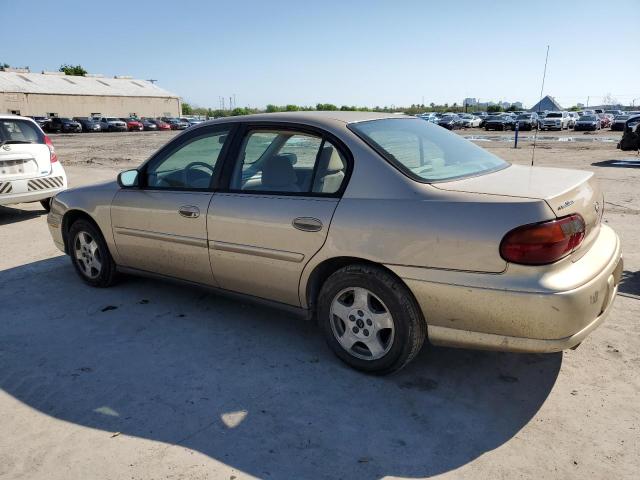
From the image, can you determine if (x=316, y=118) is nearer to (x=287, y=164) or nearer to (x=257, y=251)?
(x=287, y=164)

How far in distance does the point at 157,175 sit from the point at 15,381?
1.86 meters

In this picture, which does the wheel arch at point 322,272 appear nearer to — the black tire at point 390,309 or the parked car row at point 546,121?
the black tire at point 390,309

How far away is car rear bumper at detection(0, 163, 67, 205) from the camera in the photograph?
7.69m

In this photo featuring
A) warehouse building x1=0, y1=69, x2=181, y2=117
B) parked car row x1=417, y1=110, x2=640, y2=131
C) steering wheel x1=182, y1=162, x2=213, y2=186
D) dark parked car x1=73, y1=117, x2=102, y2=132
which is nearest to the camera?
steering wheel x1=182, y1=162, x2=213, y2=186

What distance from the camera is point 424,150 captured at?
349 cm

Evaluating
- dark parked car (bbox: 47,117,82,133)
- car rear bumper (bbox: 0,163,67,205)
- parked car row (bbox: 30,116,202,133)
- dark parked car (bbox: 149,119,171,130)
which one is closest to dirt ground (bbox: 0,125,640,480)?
car rear bumper (bbox: 0,163,67,205)

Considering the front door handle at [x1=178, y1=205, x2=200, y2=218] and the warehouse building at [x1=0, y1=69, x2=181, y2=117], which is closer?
the front door handle at [x1=178, y1=205, x2=200, y2=218]

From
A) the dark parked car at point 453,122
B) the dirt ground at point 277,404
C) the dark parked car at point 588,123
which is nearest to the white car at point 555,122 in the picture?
the dark parked car at point 588,123

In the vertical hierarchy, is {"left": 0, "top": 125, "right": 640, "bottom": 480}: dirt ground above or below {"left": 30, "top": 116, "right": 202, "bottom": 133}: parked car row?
above

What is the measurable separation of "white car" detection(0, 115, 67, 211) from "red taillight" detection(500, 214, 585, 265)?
767 centimetres

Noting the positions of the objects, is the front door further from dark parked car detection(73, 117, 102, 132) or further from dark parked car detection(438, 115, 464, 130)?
dark parked car detection(73, 117, 102, 132)

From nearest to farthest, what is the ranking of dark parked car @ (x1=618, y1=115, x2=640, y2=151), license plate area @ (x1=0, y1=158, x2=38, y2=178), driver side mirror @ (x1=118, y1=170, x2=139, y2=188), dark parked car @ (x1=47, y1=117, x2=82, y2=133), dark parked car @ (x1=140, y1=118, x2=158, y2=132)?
driver side mirror @ (x1=118, y1=170, x2=139, y2=188)
license plate area @ (x1=0, y1=158, x2=38, y2=178)
dark parked car @ (x1=618, y1=115, x2=640, y2=151)
dark parked car @ (x1=47, y1=117, x2=82, y2=133)
dark parked car @ (x1=140, y1=118, x2=158, y2=132)

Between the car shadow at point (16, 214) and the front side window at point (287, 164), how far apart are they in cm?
609

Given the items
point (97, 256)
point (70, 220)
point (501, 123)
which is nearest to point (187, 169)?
point (97, 256)
